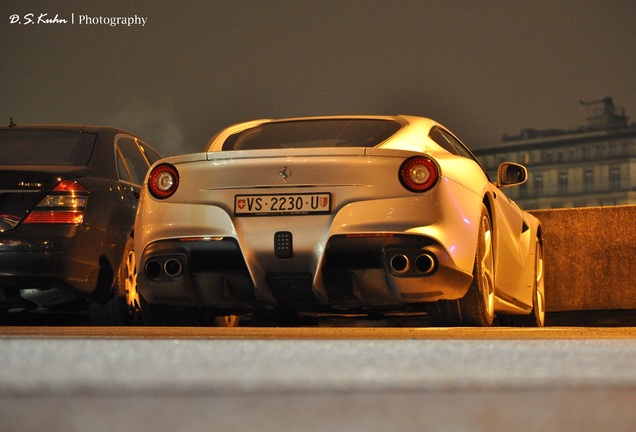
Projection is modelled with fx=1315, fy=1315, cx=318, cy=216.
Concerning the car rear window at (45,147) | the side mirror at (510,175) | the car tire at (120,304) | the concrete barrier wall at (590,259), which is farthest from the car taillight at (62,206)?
the concrete barrier wall at (590,259)

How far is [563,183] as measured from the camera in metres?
156

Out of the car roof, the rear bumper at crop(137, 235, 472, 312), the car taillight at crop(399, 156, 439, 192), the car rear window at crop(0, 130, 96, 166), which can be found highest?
the car roof

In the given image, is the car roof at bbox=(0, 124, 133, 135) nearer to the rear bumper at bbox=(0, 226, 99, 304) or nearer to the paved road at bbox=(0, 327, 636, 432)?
the rear bumper at bbox=(0, 226, 99, 304)

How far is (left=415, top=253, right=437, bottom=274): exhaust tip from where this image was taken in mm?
6949

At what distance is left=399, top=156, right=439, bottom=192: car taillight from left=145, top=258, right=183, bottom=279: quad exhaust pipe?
133 cm

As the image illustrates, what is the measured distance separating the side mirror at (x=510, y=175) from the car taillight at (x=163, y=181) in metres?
2.71

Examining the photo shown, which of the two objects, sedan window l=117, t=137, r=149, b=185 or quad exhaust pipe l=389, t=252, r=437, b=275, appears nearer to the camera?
quad exhaust pipe l=389, t=252, r=437, b=275

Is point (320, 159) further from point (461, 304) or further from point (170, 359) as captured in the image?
point (170, 359)

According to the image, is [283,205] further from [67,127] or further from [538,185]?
[538,185]

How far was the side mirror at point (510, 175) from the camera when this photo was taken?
9.17 meters

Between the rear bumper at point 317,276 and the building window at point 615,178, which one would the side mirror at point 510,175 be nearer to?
the rear bumper at point 317,276

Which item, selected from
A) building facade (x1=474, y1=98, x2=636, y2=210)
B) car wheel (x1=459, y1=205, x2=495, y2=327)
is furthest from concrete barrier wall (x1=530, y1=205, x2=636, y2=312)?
building facade (x1=474, y1=98, x2=636, y2=210)

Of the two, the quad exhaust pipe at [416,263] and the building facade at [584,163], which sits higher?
the quad exhaust pipe at [416,263]

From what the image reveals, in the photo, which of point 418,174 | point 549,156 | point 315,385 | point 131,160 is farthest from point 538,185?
point 315,385
